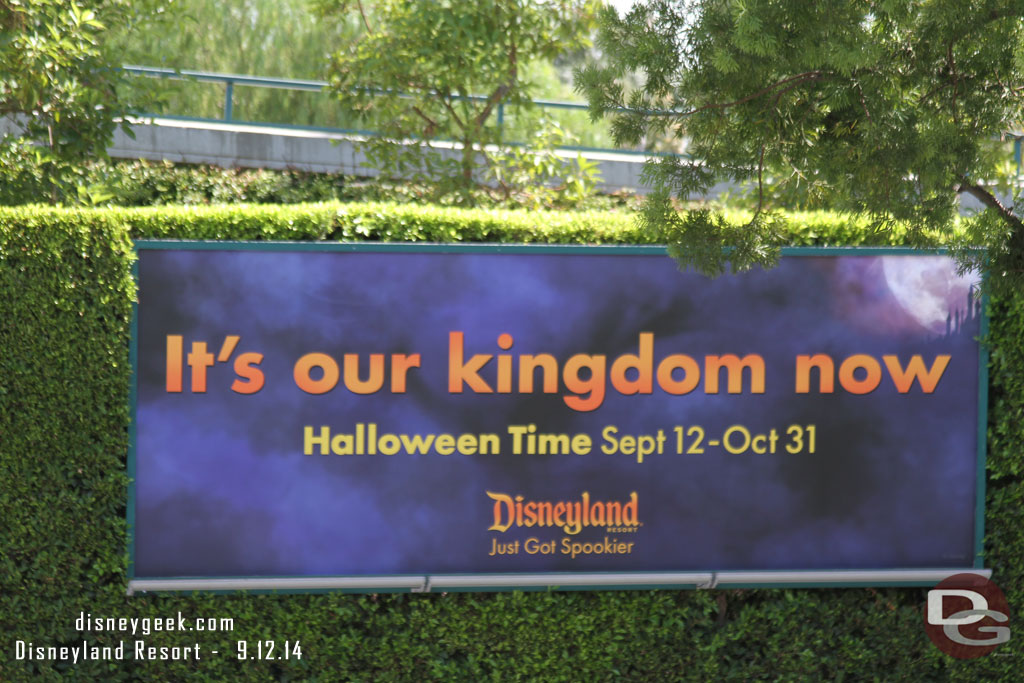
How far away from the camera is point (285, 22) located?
19.2 metres

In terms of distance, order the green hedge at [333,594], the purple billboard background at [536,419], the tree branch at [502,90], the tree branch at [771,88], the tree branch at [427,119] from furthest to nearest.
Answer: the tree branch at [427,119] → the tree branch at [502,90] → the purple billboard background at [536,419] → the green hedge at [333,594] → the tree branch at [771,88]

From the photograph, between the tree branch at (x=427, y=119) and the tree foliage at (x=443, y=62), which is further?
the tree branch at (x=427, y=119)

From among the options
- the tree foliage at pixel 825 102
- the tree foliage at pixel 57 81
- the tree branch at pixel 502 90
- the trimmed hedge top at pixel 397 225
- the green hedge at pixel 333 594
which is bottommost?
the green hedge at pixel 333 594

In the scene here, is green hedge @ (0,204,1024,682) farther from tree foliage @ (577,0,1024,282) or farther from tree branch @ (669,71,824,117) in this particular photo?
tree branch @ (669,71,824,117)

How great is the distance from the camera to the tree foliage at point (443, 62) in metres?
8.77

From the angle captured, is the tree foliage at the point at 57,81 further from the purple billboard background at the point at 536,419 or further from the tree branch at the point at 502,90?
the tree branch at the point at 502,90

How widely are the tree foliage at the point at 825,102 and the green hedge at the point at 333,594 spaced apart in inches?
34.2

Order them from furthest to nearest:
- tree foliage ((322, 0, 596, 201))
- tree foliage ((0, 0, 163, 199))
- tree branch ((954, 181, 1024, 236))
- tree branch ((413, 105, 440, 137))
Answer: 1. tree branch ((413, 105, 440, 137))
2. tree foliage ((322, 0, 596, 201))
3. tree foliage ((0, 0, 163, 199))
4. tree branch ((954, 181, 1024, 236))

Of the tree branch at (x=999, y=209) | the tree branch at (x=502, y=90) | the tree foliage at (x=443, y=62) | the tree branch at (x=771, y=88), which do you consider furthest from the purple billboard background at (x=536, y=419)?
the tree branch at (x=502, y=90)

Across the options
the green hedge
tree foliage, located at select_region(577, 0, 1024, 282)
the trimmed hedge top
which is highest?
tree foliage, located at select_region(577, 0, 1024, 282)

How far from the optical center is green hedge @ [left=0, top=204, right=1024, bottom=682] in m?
5.67

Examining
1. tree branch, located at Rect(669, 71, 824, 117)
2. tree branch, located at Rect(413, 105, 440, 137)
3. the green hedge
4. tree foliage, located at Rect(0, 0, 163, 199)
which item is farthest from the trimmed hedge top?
tree branch, located at Rect(413, 105, 440, 137)

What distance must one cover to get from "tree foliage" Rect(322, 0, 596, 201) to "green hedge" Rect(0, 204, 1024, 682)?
3.21 metres

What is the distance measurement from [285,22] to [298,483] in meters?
15.5
